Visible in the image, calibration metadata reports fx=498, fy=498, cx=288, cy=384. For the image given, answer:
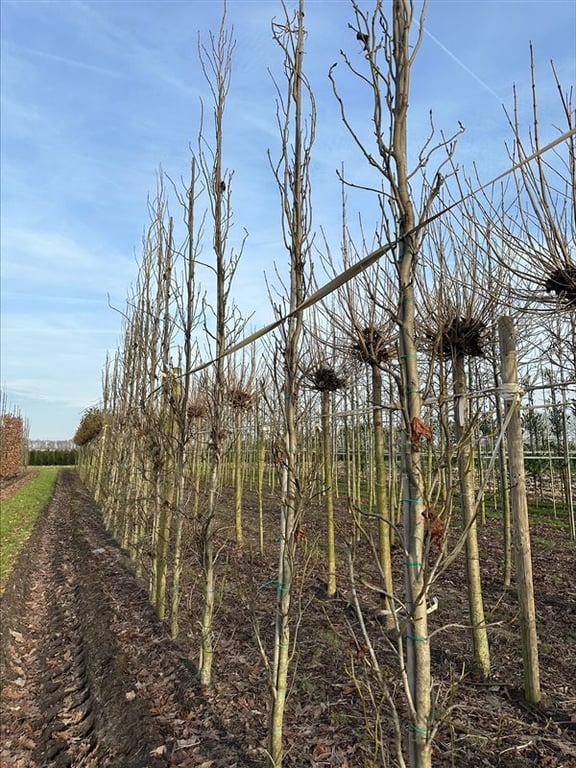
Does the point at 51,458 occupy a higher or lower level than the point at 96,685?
higher

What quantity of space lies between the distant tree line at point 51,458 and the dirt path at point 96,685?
195 ft

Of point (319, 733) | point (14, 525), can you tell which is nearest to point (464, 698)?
→ point (319, 733)

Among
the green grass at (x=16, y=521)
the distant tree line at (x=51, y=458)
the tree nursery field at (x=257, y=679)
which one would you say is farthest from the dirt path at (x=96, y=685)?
the distant tree line at (x=51, y=458)

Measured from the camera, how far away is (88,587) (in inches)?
291

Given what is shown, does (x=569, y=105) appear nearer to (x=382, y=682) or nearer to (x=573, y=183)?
(x=573, y=183)

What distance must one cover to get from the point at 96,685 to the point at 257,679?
4.72 ft

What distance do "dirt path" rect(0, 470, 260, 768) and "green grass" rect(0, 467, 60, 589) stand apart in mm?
1307

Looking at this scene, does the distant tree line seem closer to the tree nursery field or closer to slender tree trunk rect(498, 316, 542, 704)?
the tree nursery field

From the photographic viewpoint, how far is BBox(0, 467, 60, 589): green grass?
9405 mm

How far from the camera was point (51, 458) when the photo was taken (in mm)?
62719

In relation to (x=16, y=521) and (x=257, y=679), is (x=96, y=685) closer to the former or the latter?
(x=257, y=679)

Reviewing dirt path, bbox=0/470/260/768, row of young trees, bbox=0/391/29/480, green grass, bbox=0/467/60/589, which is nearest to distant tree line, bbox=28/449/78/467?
row of young trees, bbox=0/391/29/480

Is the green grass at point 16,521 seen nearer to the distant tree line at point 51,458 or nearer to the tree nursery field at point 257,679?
the tree nursery field at point 257,679

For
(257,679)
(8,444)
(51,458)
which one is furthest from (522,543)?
(51,458)
